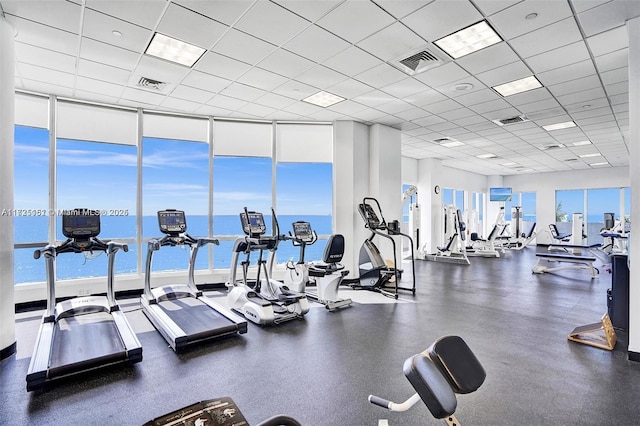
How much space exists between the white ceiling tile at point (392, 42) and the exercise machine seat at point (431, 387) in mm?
3355

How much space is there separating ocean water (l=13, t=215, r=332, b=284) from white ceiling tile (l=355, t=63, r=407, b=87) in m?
2.42

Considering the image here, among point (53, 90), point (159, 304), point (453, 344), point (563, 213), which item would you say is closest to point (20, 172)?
point (53, 90)

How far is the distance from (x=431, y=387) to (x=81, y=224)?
4.35 metres

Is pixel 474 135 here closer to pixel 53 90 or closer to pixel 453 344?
pixel 453 344

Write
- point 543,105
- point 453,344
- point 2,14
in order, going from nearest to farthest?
point 453,344 → point 2,14 → point 543,105

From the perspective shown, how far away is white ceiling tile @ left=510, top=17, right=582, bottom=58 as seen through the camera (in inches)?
133

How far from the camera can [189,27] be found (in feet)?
11.4

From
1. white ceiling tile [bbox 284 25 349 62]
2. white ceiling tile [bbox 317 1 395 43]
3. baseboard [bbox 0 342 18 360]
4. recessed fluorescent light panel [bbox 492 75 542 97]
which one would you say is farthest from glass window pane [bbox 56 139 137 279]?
recessed fluorescent light panel [bbox 492 75 542 97]

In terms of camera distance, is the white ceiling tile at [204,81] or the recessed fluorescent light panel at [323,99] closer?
the white ceiling tile at [204,81]

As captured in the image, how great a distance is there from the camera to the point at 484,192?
16.0 meters

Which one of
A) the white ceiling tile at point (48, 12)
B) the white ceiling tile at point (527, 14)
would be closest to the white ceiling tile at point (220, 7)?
the white ceiling tile at point (48, 12)

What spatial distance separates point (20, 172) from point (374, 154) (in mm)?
6097

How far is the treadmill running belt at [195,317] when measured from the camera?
3746 mm

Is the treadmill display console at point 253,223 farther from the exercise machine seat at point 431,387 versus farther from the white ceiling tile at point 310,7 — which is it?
the exercise machine seat at point 431,387
